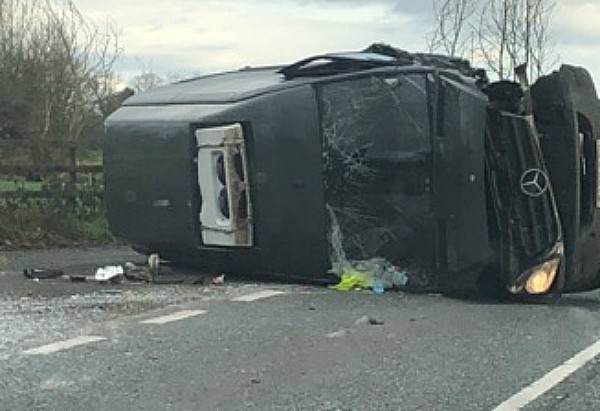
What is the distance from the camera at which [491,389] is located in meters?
5.82

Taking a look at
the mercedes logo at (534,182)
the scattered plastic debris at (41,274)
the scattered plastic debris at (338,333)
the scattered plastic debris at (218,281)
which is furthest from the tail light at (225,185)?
the mercedes logo at (534,182)

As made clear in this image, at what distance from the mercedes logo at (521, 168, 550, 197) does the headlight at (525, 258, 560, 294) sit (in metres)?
0.61

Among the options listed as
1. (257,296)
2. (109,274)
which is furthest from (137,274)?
(257,296)

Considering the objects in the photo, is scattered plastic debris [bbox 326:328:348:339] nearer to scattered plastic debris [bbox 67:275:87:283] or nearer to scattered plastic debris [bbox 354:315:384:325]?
scattered plastic debris [bbox 354:315:384:325]

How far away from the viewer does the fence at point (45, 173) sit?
1378cm

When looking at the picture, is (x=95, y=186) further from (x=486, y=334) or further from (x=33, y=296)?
(x=486, y=334)

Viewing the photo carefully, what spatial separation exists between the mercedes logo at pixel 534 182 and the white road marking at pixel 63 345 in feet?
13.1

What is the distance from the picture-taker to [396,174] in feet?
30.2

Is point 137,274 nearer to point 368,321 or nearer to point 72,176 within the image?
point 368,321

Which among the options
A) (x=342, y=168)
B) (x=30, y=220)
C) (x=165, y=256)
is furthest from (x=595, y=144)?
(x=30, y=220)

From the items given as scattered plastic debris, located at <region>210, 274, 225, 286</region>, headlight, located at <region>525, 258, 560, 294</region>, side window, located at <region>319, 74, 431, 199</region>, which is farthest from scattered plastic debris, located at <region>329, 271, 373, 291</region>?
headlight, located at <region>525, 258, 560, 294</region>

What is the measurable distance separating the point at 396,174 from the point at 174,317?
2441mm

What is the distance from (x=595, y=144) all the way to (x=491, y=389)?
160 inches

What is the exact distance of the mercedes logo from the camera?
354 inches
